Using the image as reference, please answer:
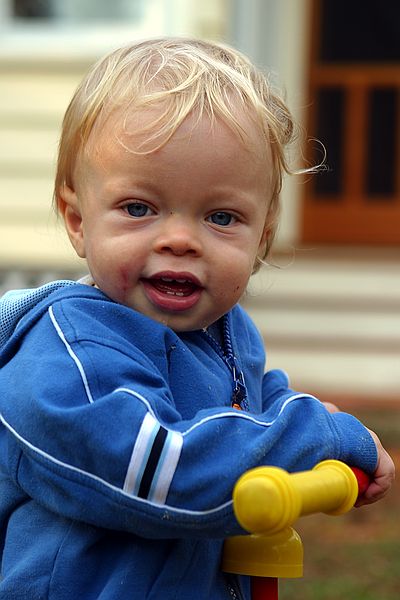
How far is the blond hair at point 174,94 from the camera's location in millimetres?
2088

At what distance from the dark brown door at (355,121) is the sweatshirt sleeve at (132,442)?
6689mm

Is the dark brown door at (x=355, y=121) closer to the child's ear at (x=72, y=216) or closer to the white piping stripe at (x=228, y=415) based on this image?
the child's ear at (x=72, y=216)

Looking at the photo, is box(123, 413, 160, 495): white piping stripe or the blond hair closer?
box(123, 413, 160, 495): white piping stripe

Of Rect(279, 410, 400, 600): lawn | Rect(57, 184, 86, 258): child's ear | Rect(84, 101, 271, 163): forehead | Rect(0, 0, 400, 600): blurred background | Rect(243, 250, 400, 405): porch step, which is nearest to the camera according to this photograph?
Rect(84, 101, 271, 163): forehead

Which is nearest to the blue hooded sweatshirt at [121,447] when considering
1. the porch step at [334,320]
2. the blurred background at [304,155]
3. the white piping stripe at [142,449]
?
the white piping stripe at [142,449]

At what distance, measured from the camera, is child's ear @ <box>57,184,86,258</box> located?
2.27m

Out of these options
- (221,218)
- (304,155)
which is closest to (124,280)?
(221,218)

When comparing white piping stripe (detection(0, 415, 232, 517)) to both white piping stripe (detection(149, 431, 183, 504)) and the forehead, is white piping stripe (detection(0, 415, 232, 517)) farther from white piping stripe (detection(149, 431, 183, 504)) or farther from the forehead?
the forehead

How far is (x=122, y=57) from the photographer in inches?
88.7

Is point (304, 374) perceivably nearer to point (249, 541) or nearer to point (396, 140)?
point (396, 140)

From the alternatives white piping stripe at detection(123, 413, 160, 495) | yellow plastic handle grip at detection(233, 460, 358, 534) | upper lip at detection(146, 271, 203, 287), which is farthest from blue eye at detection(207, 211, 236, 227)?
yellow plastic handle grip at detection(233, 460, 358, 534)

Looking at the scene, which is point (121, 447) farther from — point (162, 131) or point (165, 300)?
point (162, 131)

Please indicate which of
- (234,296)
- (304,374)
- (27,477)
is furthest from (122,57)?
(304,374)

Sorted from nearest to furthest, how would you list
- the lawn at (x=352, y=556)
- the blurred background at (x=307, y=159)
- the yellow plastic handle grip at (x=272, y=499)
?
the yellow plastic handle grip at (x=272, y=499) < the lawn at (x=352, y=556) < the blurred background at (x=307, y=159)
